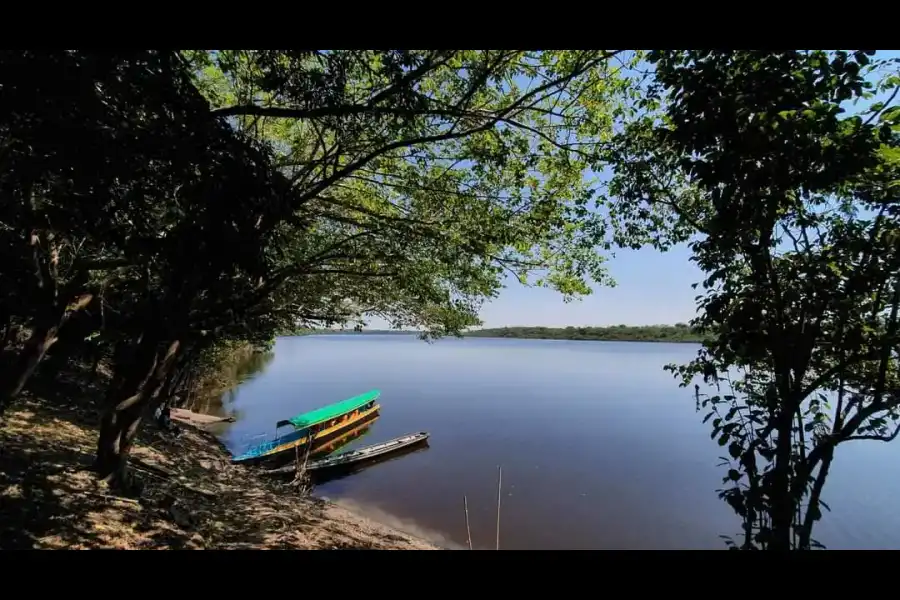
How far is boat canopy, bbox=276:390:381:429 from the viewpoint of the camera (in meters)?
15.1

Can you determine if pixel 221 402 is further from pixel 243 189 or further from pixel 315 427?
pixel 243 189

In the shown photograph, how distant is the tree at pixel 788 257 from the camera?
192 centimetres

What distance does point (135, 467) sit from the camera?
6.18m

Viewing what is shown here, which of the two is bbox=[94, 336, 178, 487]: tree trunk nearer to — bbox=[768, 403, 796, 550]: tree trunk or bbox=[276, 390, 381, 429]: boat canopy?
bbox=[768, 403, 796, 550]: tree trunk

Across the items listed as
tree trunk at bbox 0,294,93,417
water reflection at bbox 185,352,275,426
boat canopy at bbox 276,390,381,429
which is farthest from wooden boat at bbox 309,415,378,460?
tree trunk at bbox 0,294,93,417

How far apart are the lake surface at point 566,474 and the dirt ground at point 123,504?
4902 mm

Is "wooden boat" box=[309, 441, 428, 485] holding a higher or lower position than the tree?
lower

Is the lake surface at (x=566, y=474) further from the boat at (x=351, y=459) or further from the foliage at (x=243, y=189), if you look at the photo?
the foliage at (x=243, y=189)

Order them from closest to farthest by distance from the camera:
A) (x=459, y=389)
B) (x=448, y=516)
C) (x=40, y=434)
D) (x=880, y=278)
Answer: (x=880, y=278) < (x=40, y=434) < (x=448, y=516) < (x=459, y=389)

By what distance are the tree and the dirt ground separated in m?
4.34

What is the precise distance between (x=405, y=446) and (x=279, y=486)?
7887 mm

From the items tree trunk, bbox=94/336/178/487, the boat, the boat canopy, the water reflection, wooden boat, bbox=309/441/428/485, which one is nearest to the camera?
tree trunk, bbox=94/336/178/487
